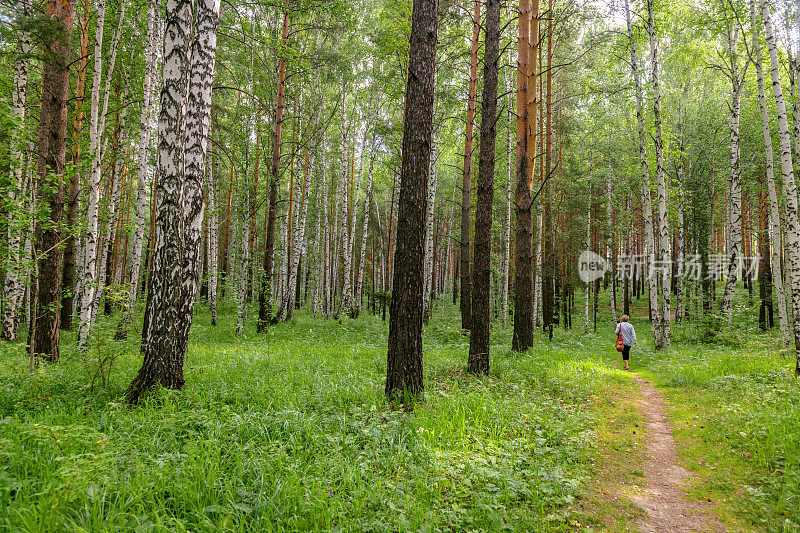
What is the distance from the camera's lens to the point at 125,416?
163 inches

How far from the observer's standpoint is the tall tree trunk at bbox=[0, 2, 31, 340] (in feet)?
17.9

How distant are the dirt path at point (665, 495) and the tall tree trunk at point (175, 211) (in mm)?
5634

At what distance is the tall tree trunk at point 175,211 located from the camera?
16.3 feet

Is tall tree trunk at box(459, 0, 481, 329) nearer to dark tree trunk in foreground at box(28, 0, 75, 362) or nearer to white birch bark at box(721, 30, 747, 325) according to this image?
white birch bark at box(721, 30, 747, 325)

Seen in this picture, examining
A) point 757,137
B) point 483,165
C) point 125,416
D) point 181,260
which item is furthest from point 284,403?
point 757,137

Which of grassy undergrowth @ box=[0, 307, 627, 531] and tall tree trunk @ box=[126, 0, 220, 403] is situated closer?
grassy undergrowth @ box=[0, 307, 627, 531]

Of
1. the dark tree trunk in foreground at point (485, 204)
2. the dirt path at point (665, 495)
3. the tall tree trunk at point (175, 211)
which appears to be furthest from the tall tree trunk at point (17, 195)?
the dirt path at point (665, 495)

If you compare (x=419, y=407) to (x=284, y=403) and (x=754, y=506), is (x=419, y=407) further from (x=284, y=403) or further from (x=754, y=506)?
(x=754, y=506)

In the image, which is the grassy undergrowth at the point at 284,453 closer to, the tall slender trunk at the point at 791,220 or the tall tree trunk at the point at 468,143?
the tall slender trunk at the point at 791,220

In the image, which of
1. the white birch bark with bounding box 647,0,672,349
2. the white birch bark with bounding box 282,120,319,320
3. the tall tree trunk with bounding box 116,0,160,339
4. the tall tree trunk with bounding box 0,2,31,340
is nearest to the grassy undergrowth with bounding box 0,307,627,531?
the tall tree trunk with bounding box 0,2,31,340

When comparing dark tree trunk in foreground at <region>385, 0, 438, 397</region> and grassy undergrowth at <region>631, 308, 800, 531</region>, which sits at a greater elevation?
dark tree trunk in foreground at <region>385, 0, 438, 397</region>

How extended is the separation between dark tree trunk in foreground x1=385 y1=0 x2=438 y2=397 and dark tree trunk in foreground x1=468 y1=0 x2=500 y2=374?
2589 mm

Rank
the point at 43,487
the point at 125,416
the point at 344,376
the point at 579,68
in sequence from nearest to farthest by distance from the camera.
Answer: the point at 43,487 < the point at 125,416 < the point at 344,376 < the point at 579,68

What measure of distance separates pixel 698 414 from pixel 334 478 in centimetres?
606
